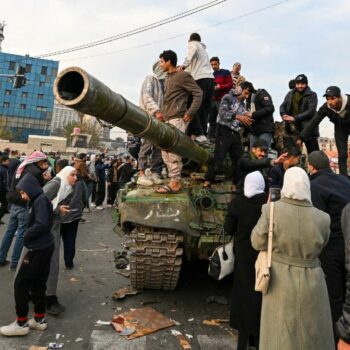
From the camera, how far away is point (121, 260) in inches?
281

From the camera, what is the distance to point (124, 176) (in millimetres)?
13359

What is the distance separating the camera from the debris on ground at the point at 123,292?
17.3 feet

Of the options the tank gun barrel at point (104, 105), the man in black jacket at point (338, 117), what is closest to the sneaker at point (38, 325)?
the tank gun barrel at point (104, 105)

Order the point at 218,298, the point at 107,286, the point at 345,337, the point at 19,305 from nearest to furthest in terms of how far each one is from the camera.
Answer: the point at 345,337 < the point at 19,305 < the point at 218,298 < the point at 107,286

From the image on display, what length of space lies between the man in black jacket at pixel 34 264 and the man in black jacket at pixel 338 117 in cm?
394

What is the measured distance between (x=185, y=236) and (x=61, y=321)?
5.74 feet

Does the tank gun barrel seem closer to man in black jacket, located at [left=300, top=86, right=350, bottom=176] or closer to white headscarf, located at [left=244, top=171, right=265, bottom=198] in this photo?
white headscarf, located at [left=244, top=171, right=265, bottom=198]

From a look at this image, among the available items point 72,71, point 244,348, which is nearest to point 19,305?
point 244,348

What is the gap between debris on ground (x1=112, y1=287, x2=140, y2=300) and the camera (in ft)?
17.3

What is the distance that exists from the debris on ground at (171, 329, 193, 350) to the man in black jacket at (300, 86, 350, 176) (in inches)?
139

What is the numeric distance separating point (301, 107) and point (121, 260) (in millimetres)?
4299

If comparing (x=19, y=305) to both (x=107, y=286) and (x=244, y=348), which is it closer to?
(x=107, y=286)

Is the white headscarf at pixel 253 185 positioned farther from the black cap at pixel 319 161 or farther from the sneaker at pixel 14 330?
the sneaker at pixel 14 330

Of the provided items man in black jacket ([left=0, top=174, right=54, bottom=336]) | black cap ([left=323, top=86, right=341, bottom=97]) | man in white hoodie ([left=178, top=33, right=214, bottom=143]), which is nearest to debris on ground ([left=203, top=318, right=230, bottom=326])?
man in black jacket ([left=0, top=174, right=54, bottom=336])
